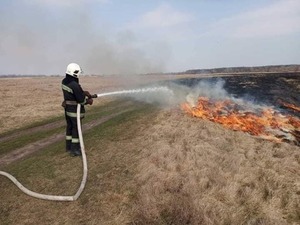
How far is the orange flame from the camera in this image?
16.5 metres

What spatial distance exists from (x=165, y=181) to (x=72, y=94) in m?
4.34

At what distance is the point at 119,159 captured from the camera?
11.3 meters

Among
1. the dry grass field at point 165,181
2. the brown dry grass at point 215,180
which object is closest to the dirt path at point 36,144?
the dry grass field at point 165,181

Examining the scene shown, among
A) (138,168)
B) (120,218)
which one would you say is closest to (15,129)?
(138,168)

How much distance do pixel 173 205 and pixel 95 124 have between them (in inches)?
390

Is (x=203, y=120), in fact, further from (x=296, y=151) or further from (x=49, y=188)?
(x=49, y=188)

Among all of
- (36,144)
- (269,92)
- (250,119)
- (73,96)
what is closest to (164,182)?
(73,96)

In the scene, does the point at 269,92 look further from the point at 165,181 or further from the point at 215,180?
the point at 165,181

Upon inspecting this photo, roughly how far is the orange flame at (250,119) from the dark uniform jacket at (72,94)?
8.64 metres

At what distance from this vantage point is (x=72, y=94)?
11.0 meters

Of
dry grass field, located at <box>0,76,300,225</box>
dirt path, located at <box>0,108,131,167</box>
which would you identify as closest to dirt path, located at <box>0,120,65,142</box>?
dirt path, located at <box>0,108,131,167</box>

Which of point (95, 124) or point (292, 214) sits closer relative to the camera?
point (292, 214)

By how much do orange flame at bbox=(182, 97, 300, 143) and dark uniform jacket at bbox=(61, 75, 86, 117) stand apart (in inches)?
340

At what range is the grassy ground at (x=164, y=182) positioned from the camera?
801 centimetres
